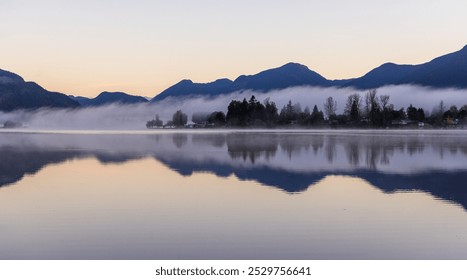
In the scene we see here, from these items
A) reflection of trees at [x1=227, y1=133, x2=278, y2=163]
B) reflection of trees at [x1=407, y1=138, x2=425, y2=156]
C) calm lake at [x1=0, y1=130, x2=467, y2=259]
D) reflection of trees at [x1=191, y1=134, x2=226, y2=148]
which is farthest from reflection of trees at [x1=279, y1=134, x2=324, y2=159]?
calm lake at [x1=0, y1=130, x2=467, y2=259]

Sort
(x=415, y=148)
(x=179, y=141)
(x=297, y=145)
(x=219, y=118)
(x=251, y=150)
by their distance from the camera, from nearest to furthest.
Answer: (x=251, y=150) < (x=415, y=148) < (x=297, y=145) < (x=179, y=141) < (x=219, y=118)

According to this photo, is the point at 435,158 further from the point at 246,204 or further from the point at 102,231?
the point at 102,231

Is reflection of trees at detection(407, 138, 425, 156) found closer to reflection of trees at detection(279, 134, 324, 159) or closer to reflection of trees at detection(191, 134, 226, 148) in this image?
reflection of trees at detection(279, 134, 324, 159)

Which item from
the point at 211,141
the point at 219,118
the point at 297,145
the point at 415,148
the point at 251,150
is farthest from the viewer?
the point at 219,118

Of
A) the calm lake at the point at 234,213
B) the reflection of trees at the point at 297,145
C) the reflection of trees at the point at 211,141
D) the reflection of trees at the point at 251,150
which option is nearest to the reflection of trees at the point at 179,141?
the reflection of trees at the point at 211,141

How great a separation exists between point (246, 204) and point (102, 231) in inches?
217

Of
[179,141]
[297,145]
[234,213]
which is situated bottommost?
[297,145]

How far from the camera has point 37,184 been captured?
71.4 feet

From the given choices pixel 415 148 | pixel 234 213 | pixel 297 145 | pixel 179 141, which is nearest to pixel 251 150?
pixel 297 145

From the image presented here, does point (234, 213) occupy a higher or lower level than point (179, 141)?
lower

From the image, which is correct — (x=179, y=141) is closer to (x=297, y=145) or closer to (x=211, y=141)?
(x=211, y=141)

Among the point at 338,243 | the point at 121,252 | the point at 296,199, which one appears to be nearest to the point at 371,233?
the point at 338,243

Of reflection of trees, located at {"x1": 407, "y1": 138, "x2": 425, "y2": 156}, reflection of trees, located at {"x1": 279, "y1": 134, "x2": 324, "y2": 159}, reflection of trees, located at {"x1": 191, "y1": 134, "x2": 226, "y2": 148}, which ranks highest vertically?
reflection of trees, located at {"x1": 191, "y1": 134, "x2": 226, "y2": 148}

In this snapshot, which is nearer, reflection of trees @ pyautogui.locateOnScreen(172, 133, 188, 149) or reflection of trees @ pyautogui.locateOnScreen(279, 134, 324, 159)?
reflection of trees @ pyautogui.locateOnScreen(279, 134, 324, 159)
